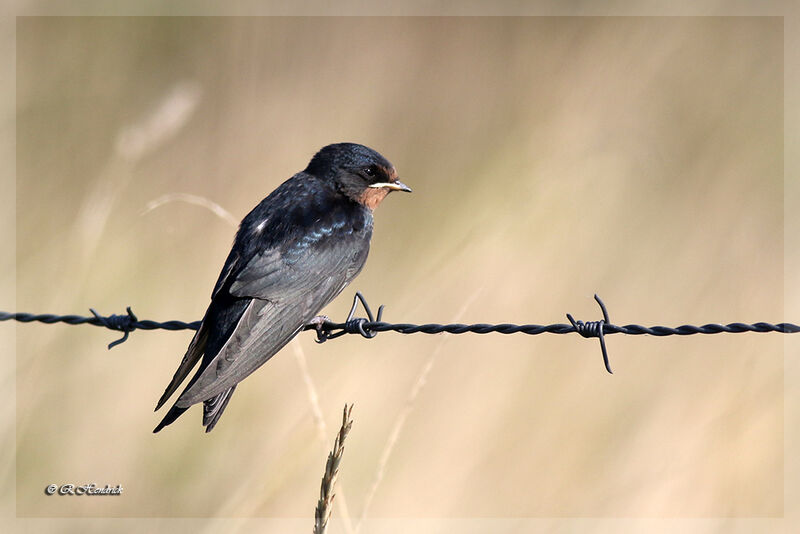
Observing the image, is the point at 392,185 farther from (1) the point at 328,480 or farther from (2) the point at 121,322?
(1) the point at 328,480

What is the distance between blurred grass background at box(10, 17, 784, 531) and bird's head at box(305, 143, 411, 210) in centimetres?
52

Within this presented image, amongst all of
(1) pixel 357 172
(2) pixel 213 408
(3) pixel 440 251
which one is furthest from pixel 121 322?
(3) pixel 440 251

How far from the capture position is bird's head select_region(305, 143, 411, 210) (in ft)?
12.7

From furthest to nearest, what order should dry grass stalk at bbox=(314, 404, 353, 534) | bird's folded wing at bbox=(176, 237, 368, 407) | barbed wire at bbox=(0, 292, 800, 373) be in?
bird's folded wing at bbox=(176, 237, 368, 407) → barbed wire at bbox=(0, 292, 800, 373) → dry grass stalk at bbox=(314, 404, 353, 534)

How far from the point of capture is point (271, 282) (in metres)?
3.18

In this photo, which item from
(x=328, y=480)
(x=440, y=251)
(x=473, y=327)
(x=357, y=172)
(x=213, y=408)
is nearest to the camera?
(x=328, y=480)

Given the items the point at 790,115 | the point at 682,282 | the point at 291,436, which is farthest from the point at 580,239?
the point at 291,436

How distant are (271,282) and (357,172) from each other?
0.90 m

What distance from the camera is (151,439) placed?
427 cm

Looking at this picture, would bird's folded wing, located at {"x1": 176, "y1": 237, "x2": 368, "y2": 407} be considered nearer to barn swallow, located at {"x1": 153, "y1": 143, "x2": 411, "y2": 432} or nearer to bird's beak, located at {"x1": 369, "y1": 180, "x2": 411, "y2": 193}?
barn swallow, located at {"x1": 153, "y1": 143, "x2": 411, "y2": 432}

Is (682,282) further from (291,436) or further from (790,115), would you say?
(291,436)

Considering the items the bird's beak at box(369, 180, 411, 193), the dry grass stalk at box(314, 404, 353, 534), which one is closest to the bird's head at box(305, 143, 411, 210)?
the bird's beak at box(369, 180, 411, 193)

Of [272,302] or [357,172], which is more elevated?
[357,172]

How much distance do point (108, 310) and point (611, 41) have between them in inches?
144
